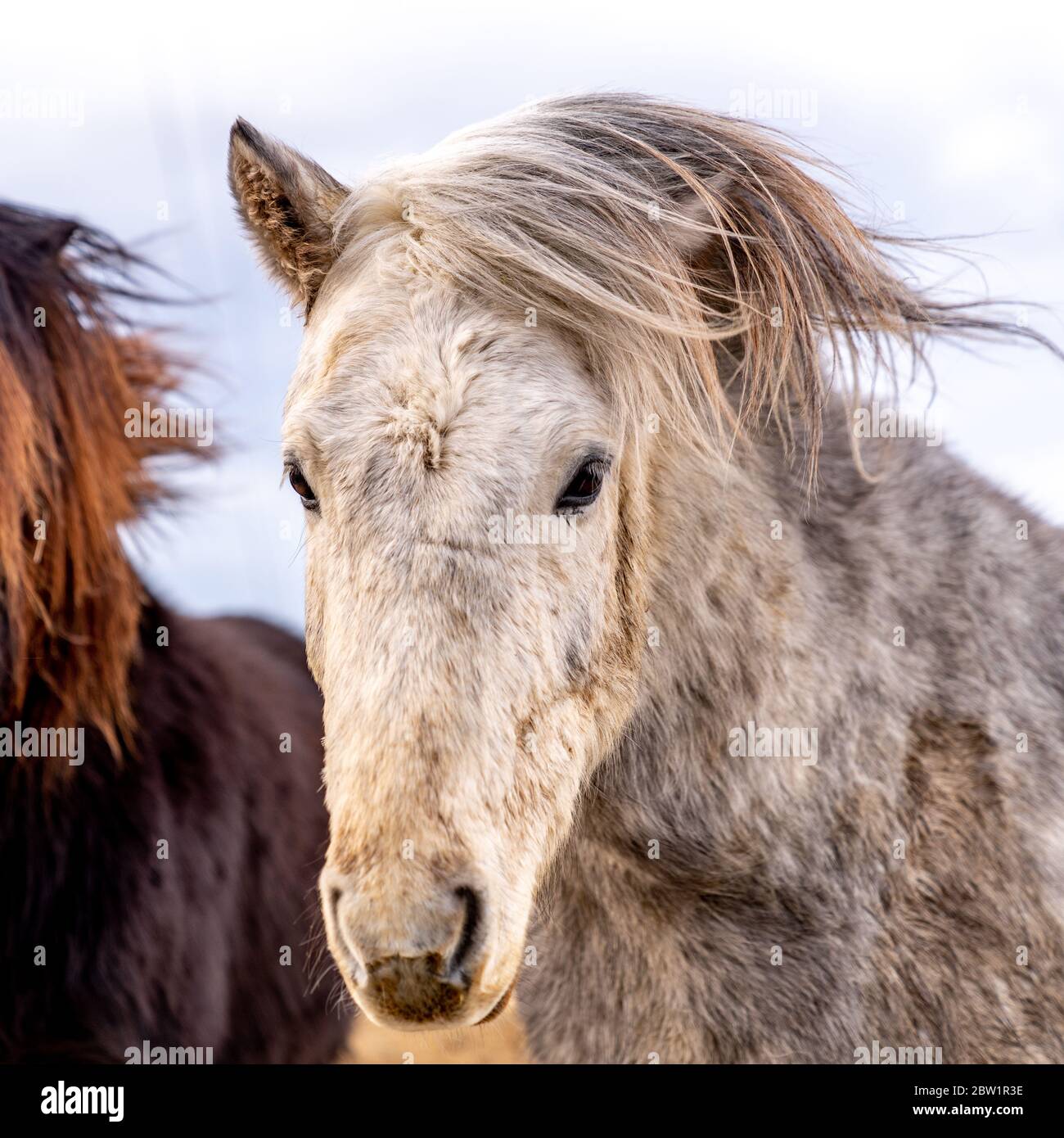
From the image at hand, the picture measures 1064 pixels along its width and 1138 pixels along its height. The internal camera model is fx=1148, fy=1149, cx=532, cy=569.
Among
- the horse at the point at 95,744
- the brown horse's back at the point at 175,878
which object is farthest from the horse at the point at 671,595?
the horse at the point at 95,744

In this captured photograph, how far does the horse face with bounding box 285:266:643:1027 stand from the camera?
5.30ft

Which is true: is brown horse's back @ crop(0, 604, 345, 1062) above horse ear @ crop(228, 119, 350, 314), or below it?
below

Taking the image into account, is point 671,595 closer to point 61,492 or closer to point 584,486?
point 584,486

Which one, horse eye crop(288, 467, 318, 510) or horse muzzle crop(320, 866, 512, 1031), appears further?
horse eye crop(288, 467, 318, 510)

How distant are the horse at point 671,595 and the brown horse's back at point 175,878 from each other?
42.6 inches

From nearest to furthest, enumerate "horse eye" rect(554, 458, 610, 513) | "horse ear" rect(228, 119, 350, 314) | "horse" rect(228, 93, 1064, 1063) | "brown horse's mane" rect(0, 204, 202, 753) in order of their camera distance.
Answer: "horse" rect(228, 93, 1064, 1063) < "horse eye" rect(554, 458, 610, 513) < "horse ear" rect(228, 119, 350, 314) < "brown horse's mane" rect(0, 204, 202, 753)

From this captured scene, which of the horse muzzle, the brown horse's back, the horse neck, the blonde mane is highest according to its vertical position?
the blonde mane

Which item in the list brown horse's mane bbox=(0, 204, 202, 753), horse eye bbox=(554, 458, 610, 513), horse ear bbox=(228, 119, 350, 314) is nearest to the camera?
horse eye bbox=(554, 458, 610, 513)

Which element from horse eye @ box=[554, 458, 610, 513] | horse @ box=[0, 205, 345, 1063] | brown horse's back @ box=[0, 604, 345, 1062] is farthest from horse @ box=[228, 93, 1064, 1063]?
horse @ box=[0, 205, 345, 1063]

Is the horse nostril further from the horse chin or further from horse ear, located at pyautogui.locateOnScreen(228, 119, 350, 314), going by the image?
horse ear, located at pyautogui.locateOnScreen(228, 119, 350, 314)

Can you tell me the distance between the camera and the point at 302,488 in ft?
6.60

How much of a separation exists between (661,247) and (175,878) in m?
2.46

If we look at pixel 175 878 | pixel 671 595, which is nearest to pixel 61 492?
pixel 175 878
